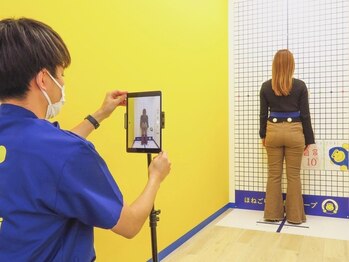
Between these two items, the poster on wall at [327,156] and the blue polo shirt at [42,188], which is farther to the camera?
the poster on wall at [327,156]

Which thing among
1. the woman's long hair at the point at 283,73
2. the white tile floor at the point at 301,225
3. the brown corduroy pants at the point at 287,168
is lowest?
the white tile floor at the point at 301,225

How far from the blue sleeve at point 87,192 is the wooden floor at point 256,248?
1.63 metres

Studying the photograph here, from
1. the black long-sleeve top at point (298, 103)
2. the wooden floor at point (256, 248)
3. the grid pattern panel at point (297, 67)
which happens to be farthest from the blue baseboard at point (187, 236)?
the black long-sleeve top at point (298, 103)

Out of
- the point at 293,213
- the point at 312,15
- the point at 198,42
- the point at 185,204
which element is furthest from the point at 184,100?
the point at 312,15

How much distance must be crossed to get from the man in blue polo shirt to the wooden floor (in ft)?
5.30

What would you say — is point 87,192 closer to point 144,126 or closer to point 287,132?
point 144,126

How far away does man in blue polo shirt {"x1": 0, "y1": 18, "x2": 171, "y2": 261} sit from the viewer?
0.75m

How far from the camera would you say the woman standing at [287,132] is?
3002 millimetres

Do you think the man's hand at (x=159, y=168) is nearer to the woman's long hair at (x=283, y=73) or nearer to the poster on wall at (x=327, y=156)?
the woman's long hair at (x=283, y=73)

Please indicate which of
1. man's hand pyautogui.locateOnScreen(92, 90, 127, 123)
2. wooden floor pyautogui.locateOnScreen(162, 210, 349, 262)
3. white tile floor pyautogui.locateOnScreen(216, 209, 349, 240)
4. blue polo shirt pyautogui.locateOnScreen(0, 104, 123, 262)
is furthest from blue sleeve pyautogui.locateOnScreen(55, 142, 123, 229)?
white tile floor pyautogui.locateOnScreen(216, 209, 349, 240)

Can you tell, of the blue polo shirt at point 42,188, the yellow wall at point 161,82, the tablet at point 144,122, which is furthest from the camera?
the yellow wall at point 161,82

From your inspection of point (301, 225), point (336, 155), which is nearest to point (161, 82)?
point (301, 225)

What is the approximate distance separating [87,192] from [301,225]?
2.60 metres

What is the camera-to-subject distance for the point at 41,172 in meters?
0.74
